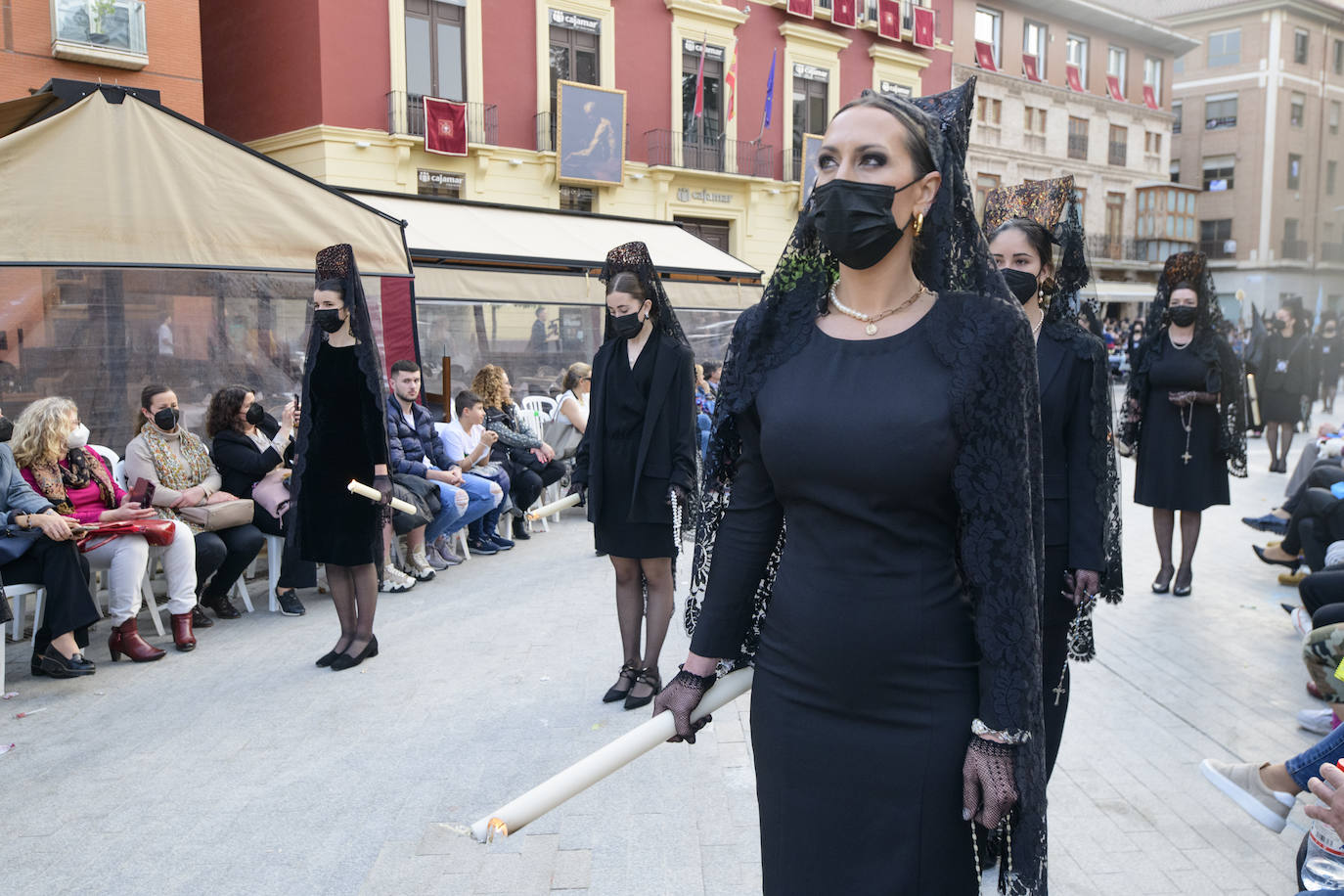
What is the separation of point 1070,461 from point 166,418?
18.4ft

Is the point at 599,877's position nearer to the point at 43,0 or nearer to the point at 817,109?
the point at 43,0

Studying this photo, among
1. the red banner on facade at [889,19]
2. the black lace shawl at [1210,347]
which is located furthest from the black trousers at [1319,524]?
the red banner on facade at [889,19]

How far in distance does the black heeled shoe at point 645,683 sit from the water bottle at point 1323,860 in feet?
9.44

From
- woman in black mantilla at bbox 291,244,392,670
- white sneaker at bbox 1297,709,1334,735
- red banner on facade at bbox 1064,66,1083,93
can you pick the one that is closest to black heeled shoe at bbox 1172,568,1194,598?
white sneaker at bbox 1297,709,1334,735

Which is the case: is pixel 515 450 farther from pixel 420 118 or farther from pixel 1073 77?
pixel 1073 77

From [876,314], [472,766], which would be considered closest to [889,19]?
[472,766]

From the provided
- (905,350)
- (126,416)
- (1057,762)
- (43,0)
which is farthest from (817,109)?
(905,350)

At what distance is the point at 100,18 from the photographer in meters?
15.2

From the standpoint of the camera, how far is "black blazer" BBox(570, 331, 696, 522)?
4.99 m

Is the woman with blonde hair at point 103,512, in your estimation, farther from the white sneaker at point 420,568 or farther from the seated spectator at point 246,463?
the white sneaker at point 420,568

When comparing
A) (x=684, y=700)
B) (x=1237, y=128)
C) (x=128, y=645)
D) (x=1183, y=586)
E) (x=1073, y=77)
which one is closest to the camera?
(x=684, y=700)

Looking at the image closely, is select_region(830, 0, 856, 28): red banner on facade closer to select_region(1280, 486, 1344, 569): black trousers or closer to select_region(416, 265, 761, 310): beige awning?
select_region(416, 265, 761, 310): beige awning

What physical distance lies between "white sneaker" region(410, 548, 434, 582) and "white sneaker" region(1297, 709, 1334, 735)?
19.2 feet

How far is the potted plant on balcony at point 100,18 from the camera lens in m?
15.1
